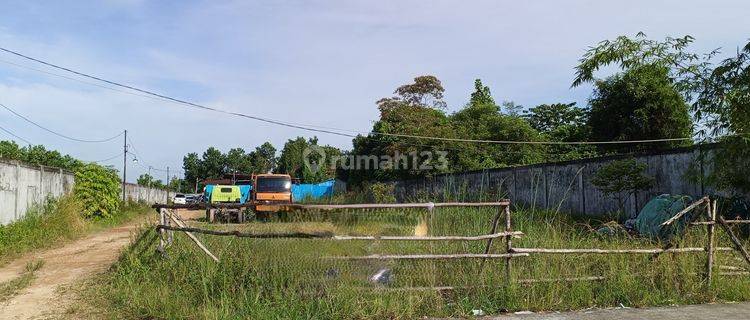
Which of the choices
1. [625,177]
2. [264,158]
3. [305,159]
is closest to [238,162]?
[264,158]

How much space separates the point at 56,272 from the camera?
30.4 ft

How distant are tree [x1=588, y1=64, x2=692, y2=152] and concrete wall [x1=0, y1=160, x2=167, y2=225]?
914 inches

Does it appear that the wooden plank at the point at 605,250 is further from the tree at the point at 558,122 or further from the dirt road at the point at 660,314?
the tree at the point at 558,122

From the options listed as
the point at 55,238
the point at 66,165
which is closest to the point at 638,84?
the point at 55,238

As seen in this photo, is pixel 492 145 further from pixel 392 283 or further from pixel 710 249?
pixel 392 283

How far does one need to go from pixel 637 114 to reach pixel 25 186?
25813 mm

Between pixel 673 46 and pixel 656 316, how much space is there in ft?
17.1

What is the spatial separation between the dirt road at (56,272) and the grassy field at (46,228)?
0.34 metres

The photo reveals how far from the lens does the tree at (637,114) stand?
2750 cm

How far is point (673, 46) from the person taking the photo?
9234 mm

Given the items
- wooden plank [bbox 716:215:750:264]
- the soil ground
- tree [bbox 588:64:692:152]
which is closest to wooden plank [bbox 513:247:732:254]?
wooden plank [bbox 716:215:750:264]

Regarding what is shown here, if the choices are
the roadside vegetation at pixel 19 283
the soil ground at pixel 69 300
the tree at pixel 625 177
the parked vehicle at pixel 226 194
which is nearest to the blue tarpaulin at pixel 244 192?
the parked vehicle at pixel 226 194

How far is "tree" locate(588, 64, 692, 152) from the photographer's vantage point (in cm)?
2750

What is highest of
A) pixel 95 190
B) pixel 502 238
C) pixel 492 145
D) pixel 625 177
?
pixel 492 145
